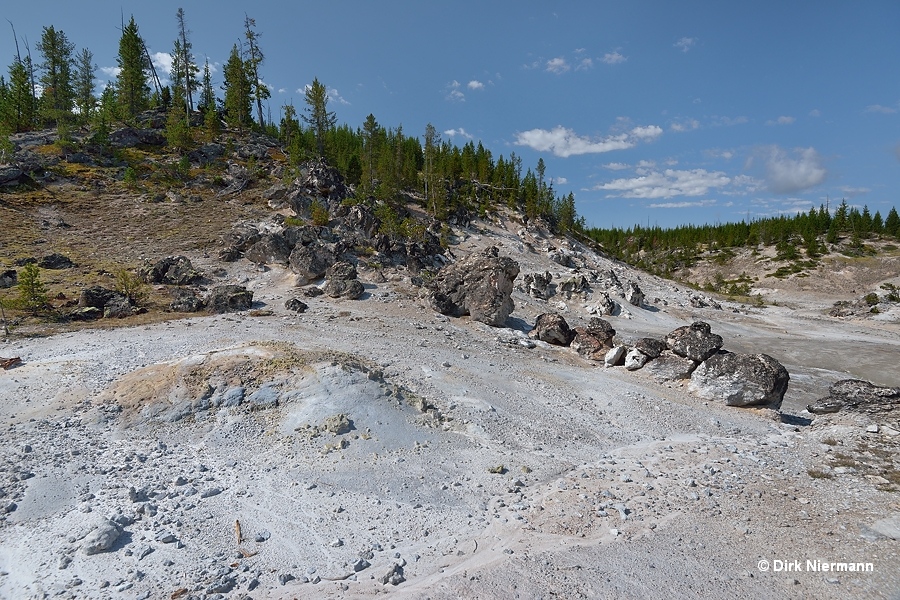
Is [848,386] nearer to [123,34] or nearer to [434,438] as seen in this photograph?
[434,438]

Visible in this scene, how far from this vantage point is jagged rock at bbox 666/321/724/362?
18.6m

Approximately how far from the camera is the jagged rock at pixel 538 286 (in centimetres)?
3944

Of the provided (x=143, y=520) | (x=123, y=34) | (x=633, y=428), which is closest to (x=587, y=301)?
(x=633, y=428)

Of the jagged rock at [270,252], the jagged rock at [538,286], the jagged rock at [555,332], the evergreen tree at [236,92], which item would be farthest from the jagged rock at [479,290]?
the evergreen tree at [236,92]

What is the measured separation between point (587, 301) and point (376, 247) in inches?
804

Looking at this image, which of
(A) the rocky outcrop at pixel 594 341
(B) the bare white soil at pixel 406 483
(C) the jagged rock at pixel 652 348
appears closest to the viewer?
(B) the bare white soil at pixel 406 483

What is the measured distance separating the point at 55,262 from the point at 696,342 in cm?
4150

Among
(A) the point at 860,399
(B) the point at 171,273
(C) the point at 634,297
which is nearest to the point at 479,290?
(A) the point at 860,399

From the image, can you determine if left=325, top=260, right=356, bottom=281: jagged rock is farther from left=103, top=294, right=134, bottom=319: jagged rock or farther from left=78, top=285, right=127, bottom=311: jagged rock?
left=78, top=285, right=127, bottom=311: jagged rock

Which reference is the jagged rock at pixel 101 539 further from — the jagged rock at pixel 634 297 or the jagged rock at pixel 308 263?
the jagged rock at pixel 634 297

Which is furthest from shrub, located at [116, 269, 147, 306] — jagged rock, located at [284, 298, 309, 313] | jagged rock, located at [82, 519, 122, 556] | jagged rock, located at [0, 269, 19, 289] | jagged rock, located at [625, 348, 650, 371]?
jagged rock, located at [625, 348, 650, 371]

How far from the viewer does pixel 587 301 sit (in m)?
39.3

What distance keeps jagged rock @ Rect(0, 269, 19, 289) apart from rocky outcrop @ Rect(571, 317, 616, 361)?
3467cm

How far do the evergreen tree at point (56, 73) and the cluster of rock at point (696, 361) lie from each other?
259ft
